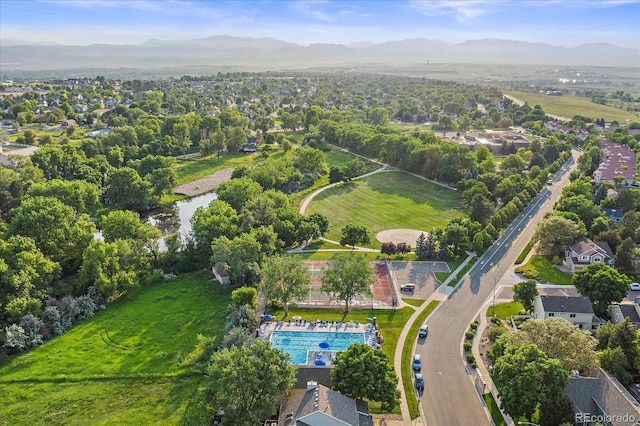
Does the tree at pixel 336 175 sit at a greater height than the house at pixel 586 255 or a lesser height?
greater

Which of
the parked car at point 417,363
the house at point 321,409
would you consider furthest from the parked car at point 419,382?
the house at point 321,409

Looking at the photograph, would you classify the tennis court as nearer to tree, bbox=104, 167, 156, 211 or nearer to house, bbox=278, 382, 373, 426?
house, bbox=278, 382, 373, 426

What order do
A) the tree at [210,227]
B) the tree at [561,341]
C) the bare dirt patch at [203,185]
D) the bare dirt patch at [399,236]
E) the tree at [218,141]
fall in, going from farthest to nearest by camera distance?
the tree at [218,141] → the bare dirt patch at [203,185] → the bare dirt patch at [399,236] → the tree at [210,227] → the tree at [561,341]

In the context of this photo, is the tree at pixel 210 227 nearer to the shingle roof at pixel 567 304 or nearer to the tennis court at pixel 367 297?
the tennis court at pixel 367 297

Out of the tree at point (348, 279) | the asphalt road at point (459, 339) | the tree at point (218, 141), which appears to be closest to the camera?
the asphalt road at point (459, 339)

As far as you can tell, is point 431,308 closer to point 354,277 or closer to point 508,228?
point 354,277

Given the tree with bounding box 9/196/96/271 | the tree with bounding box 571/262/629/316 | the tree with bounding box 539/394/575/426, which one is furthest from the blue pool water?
the tree with bounding box 9/196/96/271

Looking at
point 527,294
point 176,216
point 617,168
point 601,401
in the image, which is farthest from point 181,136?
point 601,401
